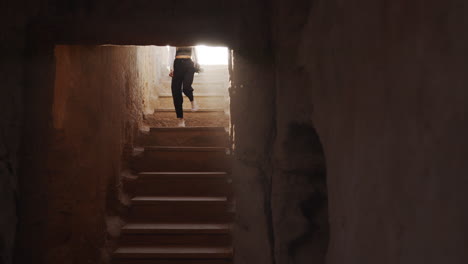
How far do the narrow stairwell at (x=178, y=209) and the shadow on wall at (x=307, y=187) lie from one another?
1463 mm

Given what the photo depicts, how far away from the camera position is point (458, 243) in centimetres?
76

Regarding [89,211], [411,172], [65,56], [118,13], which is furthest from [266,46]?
[89,211]

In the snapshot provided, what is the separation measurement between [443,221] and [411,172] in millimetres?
154

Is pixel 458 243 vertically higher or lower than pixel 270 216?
higher

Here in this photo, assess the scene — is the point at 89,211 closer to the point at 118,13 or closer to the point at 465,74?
the point at 118,13

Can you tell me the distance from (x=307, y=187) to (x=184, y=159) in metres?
2.57

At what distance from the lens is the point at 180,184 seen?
422 cm

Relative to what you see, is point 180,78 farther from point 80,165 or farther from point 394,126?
point 394,126

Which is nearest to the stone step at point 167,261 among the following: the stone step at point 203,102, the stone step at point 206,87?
the stone step at point 203,102

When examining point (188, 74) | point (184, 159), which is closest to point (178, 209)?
point (184, 159)

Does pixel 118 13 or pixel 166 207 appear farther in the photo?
pixel 166 207

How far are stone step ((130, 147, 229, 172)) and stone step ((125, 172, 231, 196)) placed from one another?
296mm

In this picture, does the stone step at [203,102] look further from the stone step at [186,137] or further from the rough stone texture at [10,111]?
the rough stone texture at [10,111]

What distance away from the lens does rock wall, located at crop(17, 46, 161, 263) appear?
7.89 feet
